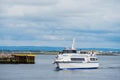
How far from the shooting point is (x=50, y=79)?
109000 mm

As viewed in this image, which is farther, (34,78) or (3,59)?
(3,59)

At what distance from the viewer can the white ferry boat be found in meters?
130

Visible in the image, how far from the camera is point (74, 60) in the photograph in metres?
132

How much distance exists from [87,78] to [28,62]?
227 ft

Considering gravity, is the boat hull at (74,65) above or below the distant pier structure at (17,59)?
below

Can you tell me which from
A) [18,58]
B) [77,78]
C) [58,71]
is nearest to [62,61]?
[58,71]

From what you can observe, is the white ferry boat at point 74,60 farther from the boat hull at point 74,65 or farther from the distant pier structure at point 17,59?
the distant pier structure at point 17,59

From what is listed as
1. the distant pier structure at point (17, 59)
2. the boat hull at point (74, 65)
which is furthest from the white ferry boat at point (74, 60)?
the distant pier structure at point (17, 59)

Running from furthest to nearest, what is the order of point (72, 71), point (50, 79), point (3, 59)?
point (3, 59), point (72, 71), point (50, 79)

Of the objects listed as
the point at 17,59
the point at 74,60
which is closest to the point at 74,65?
the point at 74,60

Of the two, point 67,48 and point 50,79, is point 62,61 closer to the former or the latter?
point 67,48

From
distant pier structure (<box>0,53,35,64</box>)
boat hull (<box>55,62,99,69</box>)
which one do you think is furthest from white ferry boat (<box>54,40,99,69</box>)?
distant pier structure (<box>0,53,35,64</box>)

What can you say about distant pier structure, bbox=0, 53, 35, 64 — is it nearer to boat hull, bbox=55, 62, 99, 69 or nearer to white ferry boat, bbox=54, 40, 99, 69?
white ferry boat, bbox=54, 40, 99, 69

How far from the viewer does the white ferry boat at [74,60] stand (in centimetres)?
13038
